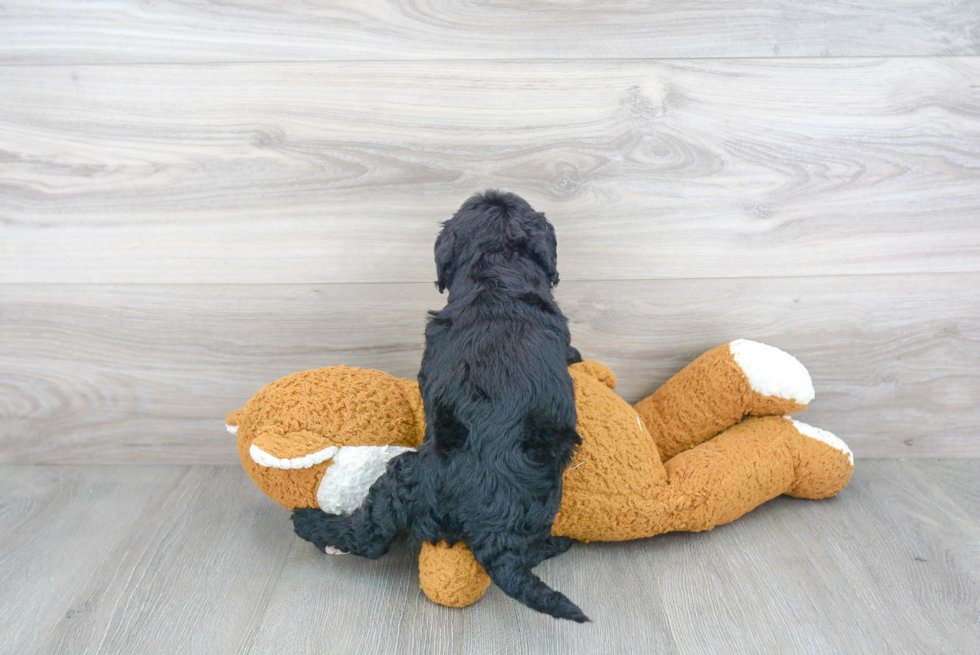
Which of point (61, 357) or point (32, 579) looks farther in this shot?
point (61, 357)

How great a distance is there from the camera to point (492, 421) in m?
0.79

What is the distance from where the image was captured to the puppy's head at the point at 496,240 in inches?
34.5

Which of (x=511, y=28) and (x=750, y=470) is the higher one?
(x=511, y=28)

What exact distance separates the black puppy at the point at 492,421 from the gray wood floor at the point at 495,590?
100 mm

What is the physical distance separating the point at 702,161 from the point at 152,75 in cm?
88

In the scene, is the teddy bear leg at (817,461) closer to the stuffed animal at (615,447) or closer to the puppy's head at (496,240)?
the stuffed animal at (615,447)

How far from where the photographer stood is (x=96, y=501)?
116cm

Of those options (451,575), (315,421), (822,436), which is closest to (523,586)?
(451,575)

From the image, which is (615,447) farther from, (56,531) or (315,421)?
(56,531)

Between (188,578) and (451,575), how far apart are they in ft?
1.28

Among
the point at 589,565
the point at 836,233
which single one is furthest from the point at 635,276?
the point at 589,565

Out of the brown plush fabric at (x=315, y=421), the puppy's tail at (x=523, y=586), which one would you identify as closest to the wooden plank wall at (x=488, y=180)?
the brown plush fabric at (x=315, y=421)

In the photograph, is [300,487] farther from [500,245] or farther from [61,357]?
[61,357]

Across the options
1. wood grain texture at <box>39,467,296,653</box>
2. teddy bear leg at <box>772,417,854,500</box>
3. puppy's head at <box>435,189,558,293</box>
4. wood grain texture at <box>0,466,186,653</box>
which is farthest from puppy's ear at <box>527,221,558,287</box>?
wood grain texture at <box>0,466,186,653</box>
